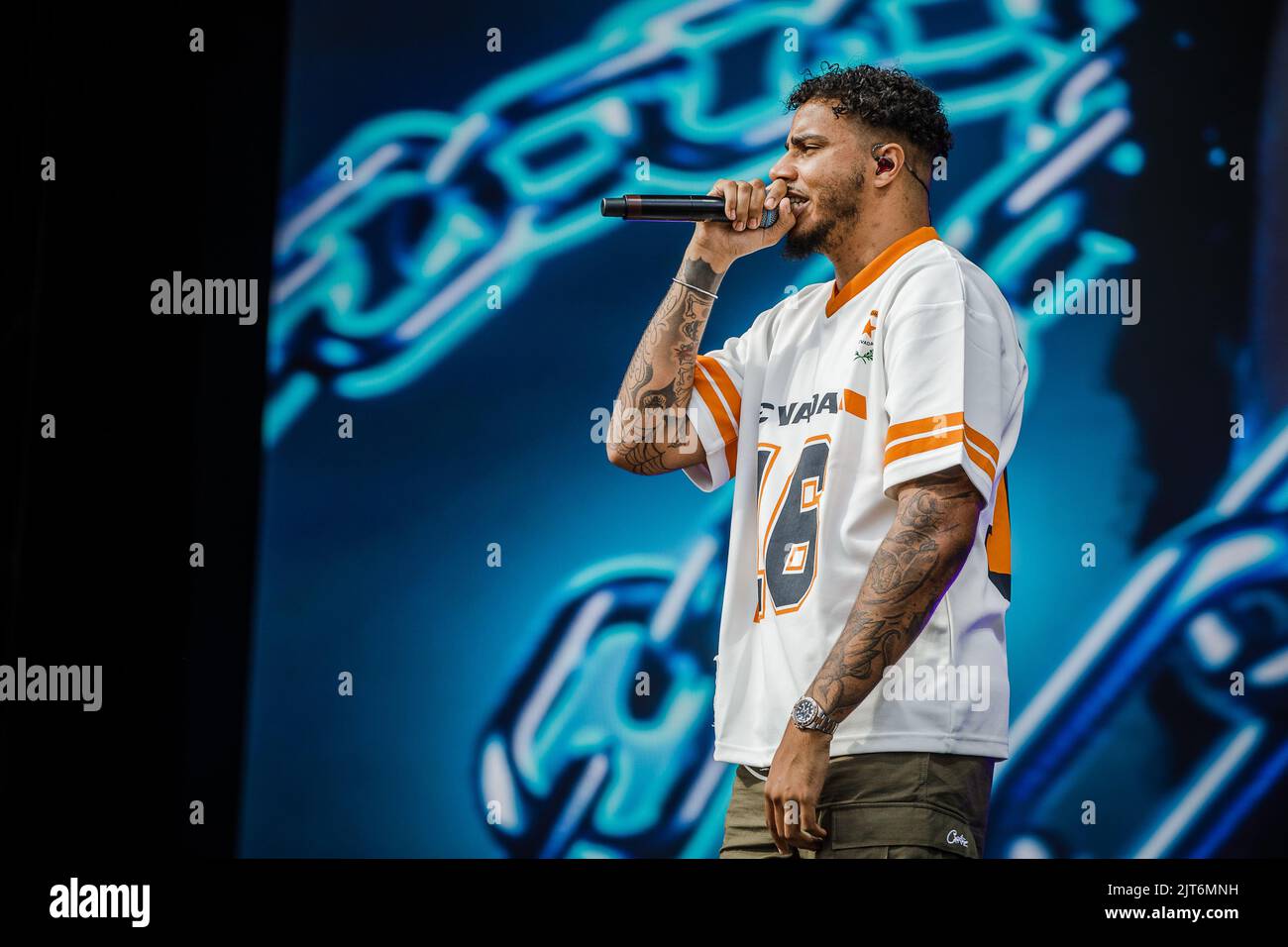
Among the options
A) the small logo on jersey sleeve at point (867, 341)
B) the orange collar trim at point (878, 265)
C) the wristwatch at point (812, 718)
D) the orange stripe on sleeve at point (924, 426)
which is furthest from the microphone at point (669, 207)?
the wristwatch at point (812, 718)

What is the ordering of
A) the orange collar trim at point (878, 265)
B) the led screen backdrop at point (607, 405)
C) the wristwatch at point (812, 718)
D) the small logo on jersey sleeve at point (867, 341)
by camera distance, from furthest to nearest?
1. the led screen backdrop at point (607, 405)
2. the orange collar trim at point (878, 265)
3. the small logo on jersey sleeve at point (867, 341)
4. the wristwatch at point (812, 718)

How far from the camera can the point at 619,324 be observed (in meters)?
3.24

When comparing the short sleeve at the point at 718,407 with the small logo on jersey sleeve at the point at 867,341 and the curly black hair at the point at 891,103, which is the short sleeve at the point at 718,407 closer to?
the small logo on jersey sleeve at the point at 867,341

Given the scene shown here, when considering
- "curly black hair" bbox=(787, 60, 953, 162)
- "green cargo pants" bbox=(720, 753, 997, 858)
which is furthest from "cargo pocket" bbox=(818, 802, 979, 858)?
"curly black hair" bbox=(787, 60, 953, 162)

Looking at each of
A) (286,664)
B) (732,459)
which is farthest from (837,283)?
(286,664)

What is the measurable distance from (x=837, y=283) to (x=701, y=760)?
127 cm

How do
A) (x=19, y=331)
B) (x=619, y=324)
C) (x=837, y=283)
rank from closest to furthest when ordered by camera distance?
(x=837, y=283) → (x=19, y=331) → (x=619, y=324)

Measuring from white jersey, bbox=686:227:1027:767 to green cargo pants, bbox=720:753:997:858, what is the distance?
24mm

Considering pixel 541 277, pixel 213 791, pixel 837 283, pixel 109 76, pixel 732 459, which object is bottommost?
pixel 213 791

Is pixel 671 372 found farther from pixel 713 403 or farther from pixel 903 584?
pixel 903 584

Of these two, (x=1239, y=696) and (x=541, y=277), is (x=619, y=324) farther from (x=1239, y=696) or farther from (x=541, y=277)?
(x=1239, y=696)

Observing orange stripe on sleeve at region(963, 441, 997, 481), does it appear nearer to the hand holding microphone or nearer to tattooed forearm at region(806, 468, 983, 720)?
tattooed forearm at region(806, 468, 983, 720)

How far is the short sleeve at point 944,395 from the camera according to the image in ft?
6.11

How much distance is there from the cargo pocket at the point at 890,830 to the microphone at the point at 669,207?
0.89 m
